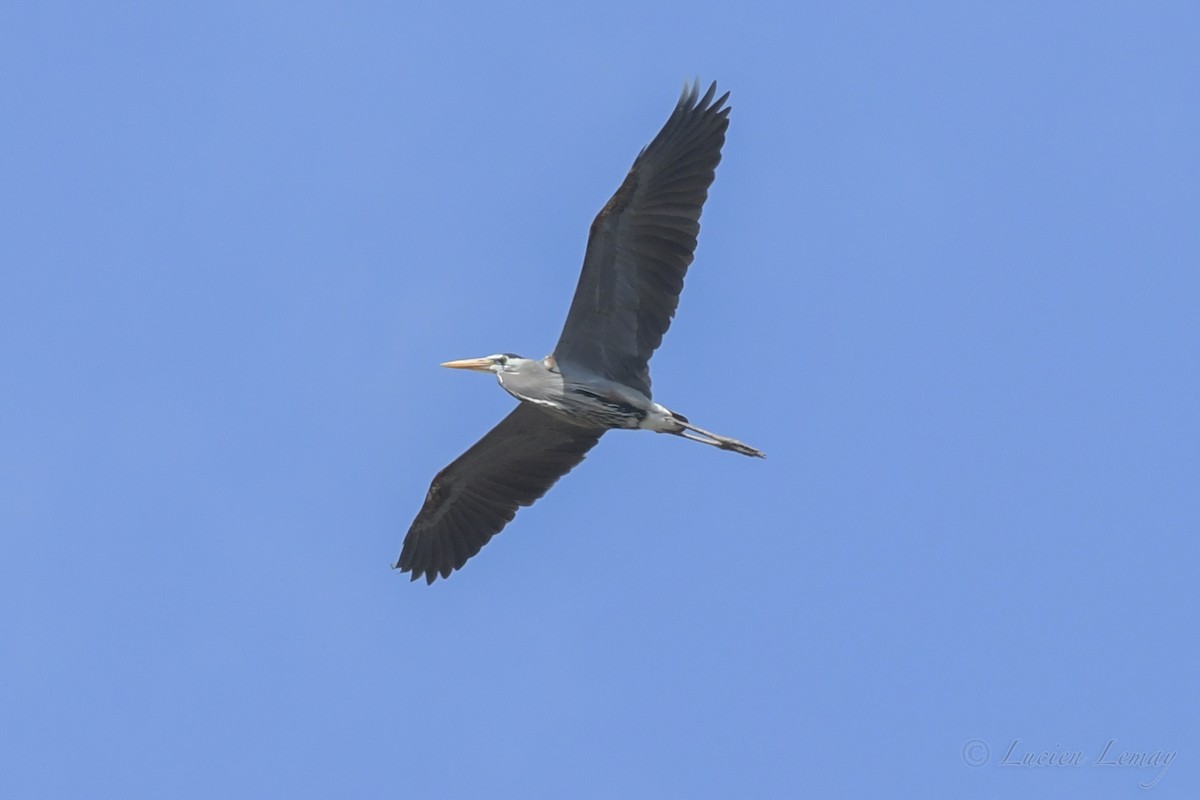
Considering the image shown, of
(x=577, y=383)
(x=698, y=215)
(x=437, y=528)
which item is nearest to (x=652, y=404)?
(x=577, y=383)

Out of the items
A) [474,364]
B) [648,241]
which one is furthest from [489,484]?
[648,241]

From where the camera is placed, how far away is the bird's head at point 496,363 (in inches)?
652

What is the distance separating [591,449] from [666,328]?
1.93m

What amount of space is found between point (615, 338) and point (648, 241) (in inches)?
41.3

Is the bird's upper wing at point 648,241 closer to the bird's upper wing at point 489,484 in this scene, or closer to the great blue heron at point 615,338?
the great blue heron at point 615,338

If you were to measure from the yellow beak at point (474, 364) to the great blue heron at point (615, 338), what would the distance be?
0.01 meters

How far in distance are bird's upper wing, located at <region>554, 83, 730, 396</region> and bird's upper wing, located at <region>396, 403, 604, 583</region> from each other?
3.80 ft

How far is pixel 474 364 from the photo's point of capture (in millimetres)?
16922

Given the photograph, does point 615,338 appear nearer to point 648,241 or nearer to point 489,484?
point 648,241

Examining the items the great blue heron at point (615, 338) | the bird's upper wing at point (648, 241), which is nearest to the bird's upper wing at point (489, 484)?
the great blue heron at point (615, 338)

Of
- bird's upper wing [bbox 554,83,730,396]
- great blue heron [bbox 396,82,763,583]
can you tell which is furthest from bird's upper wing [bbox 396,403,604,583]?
bird's upper wing [bbox 554,83,730,396]

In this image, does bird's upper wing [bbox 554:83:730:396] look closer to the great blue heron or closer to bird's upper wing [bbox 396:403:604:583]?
the great blue heron

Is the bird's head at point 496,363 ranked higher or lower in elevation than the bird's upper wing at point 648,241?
lower

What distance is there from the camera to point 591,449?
17.4m
